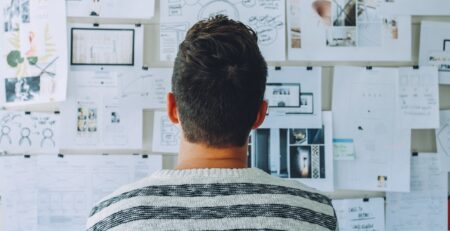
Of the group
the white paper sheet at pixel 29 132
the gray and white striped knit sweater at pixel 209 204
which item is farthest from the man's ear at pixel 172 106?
the white paper sheet at pixel 29 132

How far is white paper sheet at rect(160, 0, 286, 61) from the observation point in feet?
4.47

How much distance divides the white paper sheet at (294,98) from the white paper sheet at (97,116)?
0.40 metres

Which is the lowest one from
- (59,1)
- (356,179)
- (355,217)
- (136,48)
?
(355,217)

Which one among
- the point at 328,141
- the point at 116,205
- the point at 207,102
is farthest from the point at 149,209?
the point at 328,141

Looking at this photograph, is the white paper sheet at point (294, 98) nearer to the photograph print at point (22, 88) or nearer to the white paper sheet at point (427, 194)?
the white paper sheet at point (427, 194)

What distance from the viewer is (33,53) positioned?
1.34m

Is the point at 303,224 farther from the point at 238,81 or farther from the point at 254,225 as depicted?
the point at 238,81

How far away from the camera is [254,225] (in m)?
0.63

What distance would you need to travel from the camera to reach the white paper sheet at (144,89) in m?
1.35

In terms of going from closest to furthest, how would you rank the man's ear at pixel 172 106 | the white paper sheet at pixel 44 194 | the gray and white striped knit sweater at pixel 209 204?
the gray and white striped knit sweater at pixel 209 204, the man's ear at pixel 172 106, the white paper sheet at pixel 44 194

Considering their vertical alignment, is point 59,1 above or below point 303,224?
above

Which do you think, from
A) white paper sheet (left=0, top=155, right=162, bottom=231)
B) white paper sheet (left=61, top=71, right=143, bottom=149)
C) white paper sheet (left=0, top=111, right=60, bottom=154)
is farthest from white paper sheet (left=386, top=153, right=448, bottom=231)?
white paper sheet (left=0, top=111, right=60, bottom=154)

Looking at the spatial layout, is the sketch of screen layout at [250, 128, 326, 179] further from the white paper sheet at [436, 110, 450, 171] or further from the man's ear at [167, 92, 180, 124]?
the man's ear at [167, 92, 180, 124]

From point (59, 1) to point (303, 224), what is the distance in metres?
1.03
